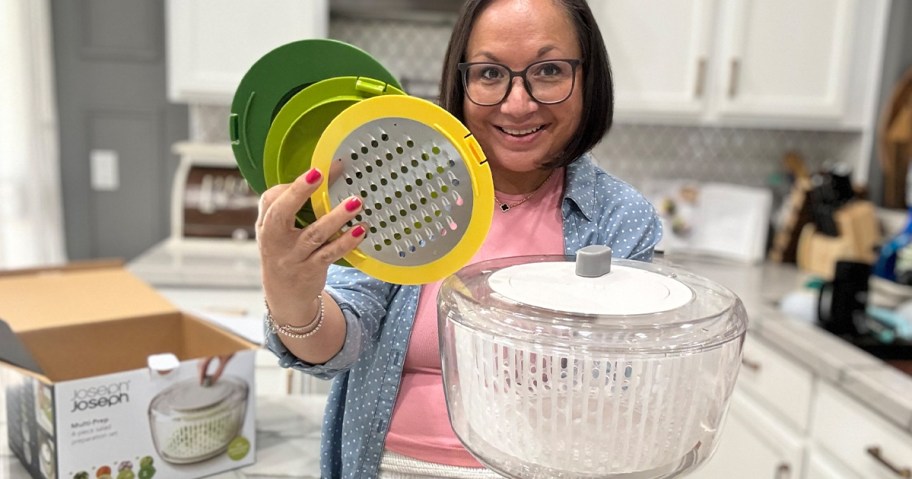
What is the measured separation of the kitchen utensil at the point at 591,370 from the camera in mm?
482

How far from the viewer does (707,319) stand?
51cm

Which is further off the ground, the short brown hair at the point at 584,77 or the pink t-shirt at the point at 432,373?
the short brown hair at the point at 584,77

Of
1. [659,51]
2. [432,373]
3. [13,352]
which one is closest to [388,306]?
[432,373]

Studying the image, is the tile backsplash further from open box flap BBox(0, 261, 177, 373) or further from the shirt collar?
open box flap BBox(0, 261, 177, 373)

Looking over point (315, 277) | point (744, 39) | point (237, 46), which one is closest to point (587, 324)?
point (315, 277)

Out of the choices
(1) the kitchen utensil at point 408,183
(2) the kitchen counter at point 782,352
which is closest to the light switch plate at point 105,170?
(2) the kitchen counter at point 782,352

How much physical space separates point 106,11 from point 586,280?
90.4 inches

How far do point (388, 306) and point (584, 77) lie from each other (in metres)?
0.34

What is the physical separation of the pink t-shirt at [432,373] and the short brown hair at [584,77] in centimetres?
8

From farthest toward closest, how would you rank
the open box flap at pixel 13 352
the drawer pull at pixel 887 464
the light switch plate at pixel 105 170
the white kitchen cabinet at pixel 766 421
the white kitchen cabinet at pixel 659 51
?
1. the light switch plate at pixel 105 170
2. the white kitchen cabinet at pixel 659 51
3. the white kitchen cabinet at pixel 766 421
4. the drawer pull at pixel 887 464
5. the open box flap at pixel 13 352

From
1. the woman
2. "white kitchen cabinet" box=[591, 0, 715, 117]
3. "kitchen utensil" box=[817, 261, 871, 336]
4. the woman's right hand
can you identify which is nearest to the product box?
the woman

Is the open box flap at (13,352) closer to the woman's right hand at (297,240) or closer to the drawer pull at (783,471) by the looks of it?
the woman's right hand at (297,240)

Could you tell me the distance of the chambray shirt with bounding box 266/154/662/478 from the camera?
761 mm

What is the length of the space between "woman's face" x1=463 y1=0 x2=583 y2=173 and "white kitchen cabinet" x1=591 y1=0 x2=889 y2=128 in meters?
1.49
